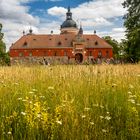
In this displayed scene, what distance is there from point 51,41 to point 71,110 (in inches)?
3774

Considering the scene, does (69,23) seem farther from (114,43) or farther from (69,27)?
(114,43)

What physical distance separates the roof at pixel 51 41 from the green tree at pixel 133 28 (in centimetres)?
6054

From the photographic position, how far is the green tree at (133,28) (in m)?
34.8

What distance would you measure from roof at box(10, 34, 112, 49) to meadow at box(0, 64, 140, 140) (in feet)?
304

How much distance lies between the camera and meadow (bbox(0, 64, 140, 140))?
4.51 meters

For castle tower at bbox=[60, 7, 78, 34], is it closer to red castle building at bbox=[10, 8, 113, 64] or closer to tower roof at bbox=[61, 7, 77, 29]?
tower roof at bbox=[61, 7, 77, 29]

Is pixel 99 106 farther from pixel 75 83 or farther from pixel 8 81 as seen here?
pixel 8 81

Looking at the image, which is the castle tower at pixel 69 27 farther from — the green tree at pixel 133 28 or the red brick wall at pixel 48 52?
the green tree at pixel 133 28

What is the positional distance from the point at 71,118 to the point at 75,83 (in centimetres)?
192

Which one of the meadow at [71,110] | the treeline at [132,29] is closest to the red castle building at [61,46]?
the treeline at [132,29]

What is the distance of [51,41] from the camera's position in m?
100

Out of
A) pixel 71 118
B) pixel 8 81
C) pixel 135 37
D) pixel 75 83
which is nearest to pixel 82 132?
pixel 71 118

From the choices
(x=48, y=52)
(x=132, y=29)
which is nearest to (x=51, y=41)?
(x=48, y=52)

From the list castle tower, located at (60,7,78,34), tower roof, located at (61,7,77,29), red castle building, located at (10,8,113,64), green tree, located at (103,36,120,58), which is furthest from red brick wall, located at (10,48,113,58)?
tower roof, located at (61,7,77,29)
